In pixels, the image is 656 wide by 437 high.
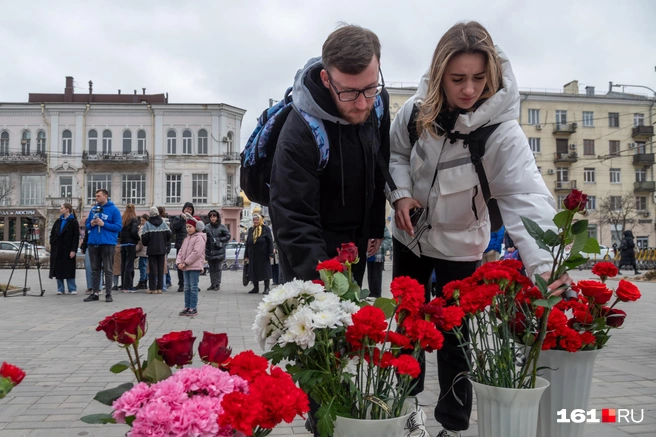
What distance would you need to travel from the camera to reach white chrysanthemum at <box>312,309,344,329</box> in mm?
1415

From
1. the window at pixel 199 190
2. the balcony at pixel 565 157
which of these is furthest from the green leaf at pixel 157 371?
the balcony at pixel 565 157

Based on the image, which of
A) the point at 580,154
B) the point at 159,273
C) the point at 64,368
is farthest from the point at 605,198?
the point at 64,368

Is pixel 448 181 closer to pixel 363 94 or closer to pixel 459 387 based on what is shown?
pixel 363 94

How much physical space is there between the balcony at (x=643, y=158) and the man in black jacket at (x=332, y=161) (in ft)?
185

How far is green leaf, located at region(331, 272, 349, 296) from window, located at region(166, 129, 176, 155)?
43178 millimetres

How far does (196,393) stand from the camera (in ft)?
4.21

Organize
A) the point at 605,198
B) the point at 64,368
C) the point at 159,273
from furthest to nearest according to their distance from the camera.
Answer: the point at 605,198 → the point at 159,273 → the point at 64,368

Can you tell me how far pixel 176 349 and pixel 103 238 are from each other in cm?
859

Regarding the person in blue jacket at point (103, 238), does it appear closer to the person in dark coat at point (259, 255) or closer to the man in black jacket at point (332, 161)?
the person in dark coat at point (259, 255)

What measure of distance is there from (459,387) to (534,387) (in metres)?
0.99

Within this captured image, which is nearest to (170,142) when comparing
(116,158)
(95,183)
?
(116,158)

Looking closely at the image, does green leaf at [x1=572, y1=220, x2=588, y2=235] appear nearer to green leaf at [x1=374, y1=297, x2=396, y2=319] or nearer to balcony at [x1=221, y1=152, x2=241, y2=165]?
green leaf at [x1=374, y1=297, x2=396, y2=319]

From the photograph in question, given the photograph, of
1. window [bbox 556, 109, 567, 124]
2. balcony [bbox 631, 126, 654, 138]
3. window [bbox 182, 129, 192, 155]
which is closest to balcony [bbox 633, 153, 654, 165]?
balcony [bbox 631, 126, 654, 138]

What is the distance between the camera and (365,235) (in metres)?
2.62
